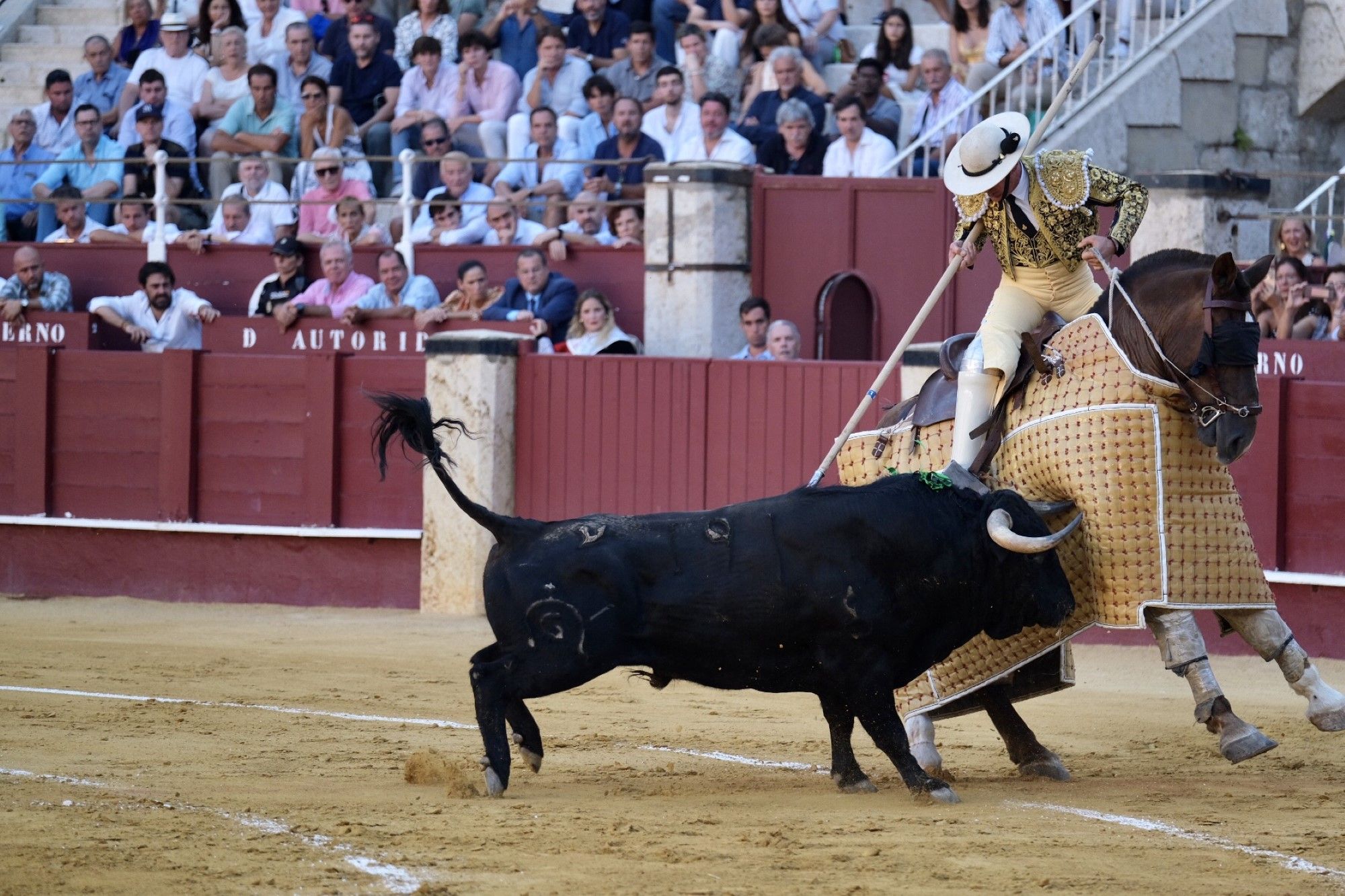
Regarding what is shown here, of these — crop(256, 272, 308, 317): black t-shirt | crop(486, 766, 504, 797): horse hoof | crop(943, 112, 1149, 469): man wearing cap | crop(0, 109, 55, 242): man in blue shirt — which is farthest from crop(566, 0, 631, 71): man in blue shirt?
crop(486, 766, 504, 797): horse hoof

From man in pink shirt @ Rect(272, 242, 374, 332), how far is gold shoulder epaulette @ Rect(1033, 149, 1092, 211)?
19.8 feet

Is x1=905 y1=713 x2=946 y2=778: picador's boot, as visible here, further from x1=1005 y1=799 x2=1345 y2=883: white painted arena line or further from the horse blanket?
x1=1005 y1=799 x2=1345 y2=883: white painted arena line

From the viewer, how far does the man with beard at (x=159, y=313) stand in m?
11.5

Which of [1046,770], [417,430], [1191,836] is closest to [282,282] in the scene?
[417,430]

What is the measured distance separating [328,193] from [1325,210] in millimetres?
5756

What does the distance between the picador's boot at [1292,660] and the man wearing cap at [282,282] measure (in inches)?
280

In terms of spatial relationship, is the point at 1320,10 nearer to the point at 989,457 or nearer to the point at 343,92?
the point at 343,92

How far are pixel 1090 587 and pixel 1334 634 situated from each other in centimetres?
341

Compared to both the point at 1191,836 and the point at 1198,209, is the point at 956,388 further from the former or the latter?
the point at 1198,209

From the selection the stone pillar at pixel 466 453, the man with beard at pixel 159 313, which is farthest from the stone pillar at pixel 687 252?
the man with beard at pixel 159 313

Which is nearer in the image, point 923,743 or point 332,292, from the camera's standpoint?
point 923,743

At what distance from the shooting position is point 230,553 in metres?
10.9

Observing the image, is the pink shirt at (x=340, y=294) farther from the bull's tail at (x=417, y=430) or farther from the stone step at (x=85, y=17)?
the bull's tail at (x=417, y=430)

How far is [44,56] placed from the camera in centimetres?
1550
